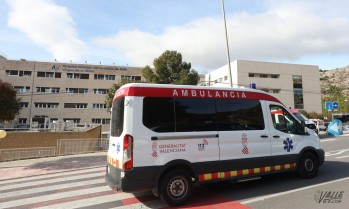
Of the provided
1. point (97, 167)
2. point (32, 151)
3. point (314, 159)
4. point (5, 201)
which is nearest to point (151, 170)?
point (5, 201)

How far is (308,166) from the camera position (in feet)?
24.7

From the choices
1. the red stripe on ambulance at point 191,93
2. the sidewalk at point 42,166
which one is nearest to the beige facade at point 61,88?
the sidewalk at point 42,166

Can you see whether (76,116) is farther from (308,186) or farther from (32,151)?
(308,186)

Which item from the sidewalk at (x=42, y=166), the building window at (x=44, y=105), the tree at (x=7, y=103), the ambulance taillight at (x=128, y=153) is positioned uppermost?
the building window at (x=44, y=105)

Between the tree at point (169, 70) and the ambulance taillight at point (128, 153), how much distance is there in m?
25.9

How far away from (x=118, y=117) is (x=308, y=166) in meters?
5.30

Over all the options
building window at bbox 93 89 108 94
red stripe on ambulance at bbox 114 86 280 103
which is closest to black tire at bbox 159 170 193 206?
red stripe on ambulance at bbox 114 86 280 103

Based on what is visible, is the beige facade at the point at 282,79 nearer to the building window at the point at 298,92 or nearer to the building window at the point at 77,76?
the building window at the point at 298,92

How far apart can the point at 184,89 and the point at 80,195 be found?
366 cm

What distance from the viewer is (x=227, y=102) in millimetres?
6465

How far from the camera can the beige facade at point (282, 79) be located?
5228cm

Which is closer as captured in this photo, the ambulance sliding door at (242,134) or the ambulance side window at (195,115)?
the ambulance side window at (195,115)

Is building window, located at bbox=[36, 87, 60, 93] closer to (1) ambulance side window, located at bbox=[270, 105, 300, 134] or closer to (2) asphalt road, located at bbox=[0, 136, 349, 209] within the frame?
(2) asphalt road, located at bbox=[0, 136, 349, 209]

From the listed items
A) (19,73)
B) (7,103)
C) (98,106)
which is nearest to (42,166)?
(7,103)
